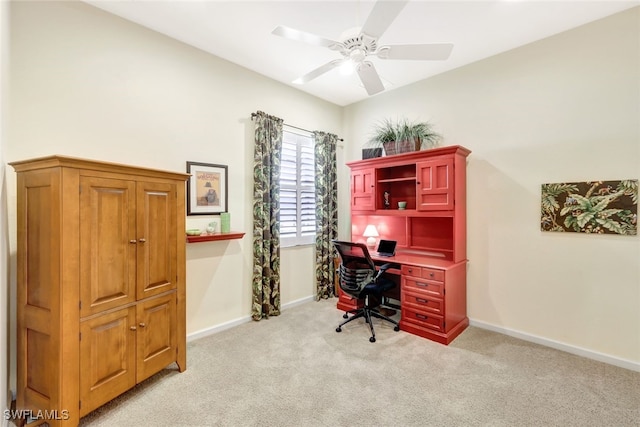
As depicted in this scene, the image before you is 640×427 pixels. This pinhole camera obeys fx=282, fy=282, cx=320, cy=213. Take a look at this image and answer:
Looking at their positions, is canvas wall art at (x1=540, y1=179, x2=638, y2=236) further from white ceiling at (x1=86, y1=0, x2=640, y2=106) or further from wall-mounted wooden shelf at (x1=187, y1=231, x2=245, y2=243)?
wall-mounted wooden shelf at (x1=187, y1=231, x2=245, y2=243)

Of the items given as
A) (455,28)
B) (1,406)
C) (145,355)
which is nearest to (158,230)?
(145,355)

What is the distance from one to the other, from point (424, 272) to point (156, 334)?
8.75 ft

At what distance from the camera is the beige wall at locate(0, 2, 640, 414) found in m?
2.28

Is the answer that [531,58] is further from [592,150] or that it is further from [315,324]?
[315,324]

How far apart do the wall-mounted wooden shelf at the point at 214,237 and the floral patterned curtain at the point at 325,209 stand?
142cm

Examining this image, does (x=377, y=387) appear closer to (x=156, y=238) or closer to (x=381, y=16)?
(x=156, y=238)

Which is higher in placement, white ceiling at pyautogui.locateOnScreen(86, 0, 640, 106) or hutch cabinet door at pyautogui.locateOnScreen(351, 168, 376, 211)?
white ceiling at pyautogui.locateOnScreen(86, 0, 640, 106)

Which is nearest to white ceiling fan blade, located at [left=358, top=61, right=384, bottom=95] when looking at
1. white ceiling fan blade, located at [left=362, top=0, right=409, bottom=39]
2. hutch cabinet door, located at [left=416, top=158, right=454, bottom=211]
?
white ceiling fan blade, located at [left=362, top=0, right=409, bottom=39]

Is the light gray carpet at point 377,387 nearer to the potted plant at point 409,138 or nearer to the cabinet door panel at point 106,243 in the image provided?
the cabinet door panel at point 106,243

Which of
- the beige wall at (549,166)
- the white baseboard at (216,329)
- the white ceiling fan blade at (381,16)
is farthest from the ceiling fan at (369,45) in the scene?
the white baseboard at (216,329)

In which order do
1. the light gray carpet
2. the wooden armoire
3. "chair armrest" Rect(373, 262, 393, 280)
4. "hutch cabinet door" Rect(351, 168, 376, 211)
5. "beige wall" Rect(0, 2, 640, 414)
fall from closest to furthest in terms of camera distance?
1. the wooden armoire
2. the light gray carpet
3. "beige wall" Rect(0, 2, 640, 414)
4. "chair armrest" Rect(373, 262, 393, 280)
5. "hutch cabinet door" Rect(351, 168, 376, 211)

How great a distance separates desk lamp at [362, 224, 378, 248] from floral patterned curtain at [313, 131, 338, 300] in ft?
1.90

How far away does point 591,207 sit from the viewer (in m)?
2.70

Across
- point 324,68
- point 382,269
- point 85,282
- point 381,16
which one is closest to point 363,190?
point 382,269
